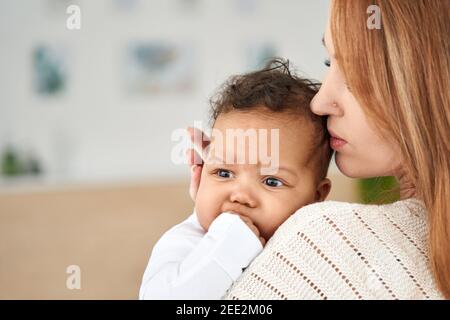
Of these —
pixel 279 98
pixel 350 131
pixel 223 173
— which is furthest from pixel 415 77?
pixel 223 173

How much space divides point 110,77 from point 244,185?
12.5ft

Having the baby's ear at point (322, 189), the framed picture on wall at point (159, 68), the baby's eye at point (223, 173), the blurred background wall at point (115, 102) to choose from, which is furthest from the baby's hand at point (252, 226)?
the framed picture on wall at point (159, 68)

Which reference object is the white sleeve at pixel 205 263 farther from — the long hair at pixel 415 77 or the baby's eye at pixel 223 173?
the long hair at pixel 415 77

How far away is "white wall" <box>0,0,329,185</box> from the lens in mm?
4891

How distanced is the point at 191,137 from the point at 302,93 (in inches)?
9.5

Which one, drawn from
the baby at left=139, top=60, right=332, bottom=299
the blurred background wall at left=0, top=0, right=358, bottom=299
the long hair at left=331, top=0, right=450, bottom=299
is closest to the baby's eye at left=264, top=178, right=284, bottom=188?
the baby at left=139, top=60, right=332, bottom=299

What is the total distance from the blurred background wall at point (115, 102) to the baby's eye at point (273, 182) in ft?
10.7

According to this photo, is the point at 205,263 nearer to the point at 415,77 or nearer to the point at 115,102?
the point at 415,77

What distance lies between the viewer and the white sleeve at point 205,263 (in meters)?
1.14

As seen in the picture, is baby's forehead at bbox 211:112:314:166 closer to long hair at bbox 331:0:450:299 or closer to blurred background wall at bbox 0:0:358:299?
long hair at bbox 331:0:450:299

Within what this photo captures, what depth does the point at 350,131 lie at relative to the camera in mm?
1299

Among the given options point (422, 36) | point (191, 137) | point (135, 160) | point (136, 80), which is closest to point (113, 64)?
point (136, 80)

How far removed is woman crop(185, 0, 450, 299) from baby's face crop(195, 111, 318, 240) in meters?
0.11

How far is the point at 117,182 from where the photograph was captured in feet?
16.0
